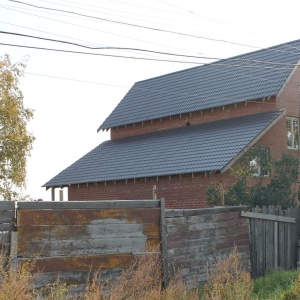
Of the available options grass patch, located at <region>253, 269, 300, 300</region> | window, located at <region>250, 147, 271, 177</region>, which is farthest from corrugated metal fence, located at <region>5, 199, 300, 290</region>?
window, located at <region>250, 147, 271, 177</region>

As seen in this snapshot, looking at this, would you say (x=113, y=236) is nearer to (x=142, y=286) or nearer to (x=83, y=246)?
(x=83, y=246)

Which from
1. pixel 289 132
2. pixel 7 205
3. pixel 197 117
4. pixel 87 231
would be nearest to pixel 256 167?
pixel 289 132

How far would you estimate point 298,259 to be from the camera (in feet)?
59.6

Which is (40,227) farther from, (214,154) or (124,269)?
(214,154)

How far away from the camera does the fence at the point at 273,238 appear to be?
16.7 metres

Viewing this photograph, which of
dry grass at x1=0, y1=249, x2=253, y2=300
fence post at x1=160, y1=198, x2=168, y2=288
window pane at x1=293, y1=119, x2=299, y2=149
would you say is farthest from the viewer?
window pane at x1=293, y1=119, x2=299, y2=149

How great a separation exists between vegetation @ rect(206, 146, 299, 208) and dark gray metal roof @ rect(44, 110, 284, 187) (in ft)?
2.54

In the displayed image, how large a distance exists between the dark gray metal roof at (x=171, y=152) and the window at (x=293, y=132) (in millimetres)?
1522

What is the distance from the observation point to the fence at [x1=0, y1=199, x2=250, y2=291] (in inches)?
468

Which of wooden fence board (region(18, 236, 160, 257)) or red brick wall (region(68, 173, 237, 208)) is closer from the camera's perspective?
wooden fence board (region(18, 236, 160, 257))

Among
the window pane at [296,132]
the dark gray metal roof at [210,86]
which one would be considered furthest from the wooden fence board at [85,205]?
the window pane at [296,132]

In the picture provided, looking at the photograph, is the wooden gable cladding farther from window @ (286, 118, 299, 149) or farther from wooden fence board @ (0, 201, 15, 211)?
window @ (286, 118, 299, 149)

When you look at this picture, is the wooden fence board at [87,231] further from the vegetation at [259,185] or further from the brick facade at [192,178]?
the brick facade at [192,178]

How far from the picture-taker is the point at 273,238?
17.5 m
